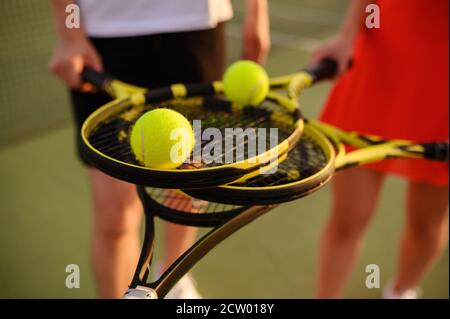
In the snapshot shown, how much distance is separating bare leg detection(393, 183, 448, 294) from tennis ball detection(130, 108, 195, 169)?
672 millimetres

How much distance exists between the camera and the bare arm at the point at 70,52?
36.8 inches

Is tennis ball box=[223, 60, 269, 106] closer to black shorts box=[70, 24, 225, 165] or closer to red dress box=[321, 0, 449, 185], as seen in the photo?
black shorts box=[70, 24, 225, 165]

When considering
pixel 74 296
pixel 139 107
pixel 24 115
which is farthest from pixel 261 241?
pixel 24 115

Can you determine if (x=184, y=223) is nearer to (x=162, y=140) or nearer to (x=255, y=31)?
(x=162, y=140)

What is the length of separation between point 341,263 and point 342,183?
7.2 inches

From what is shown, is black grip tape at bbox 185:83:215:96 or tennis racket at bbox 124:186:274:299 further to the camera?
black grip tape at bbox 185:83:215:96

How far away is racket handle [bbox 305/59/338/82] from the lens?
1.04 m

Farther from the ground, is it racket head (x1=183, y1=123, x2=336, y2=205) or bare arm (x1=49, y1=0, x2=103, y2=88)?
bare arm (x1=49, y1=0, x2=103, y2=88)

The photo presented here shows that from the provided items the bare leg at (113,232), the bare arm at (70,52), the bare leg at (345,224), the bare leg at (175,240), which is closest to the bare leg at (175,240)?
the bare leg at (175,240)

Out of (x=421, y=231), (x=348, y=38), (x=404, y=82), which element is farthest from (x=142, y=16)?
(x=421, y=231)

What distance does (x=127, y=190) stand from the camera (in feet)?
3.35

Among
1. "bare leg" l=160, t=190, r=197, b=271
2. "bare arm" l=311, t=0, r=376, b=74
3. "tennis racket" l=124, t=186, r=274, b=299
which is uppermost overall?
"bare arm" l=311, t=0, r=376, b=74

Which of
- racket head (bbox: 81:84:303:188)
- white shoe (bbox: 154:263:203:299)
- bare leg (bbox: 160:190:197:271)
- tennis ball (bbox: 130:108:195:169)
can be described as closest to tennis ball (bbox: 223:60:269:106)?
racket head (bbox: 81:84:303:188)

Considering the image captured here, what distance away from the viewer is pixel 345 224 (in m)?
1.12
